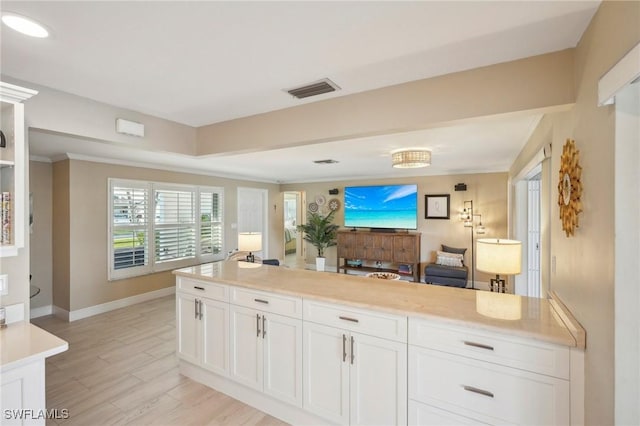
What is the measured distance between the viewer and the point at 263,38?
1514 millimetres

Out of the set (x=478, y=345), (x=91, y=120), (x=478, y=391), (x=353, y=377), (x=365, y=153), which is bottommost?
(x=353, y=377)

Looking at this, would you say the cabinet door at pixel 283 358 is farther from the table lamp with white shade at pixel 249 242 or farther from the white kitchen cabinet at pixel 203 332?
the table lamp with white shade at pixel 249 242

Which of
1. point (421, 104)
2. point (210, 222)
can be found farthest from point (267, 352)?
point (210, 222)

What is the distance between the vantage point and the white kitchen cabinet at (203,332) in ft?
8.07

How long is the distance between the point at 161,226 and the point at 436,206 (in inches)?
214

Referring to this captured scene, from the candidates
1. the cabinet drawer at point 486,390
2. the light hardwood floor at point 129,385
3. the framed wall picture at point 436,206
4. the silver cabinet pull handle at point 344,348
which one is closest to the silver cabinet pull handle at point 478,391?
the cabinet drawer at point 486,390

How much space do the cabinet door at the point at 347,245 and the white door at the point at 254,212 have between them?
6.44ft

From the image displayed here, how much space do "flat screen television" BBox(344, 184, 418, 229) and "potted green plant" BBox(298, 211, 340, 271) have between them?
1.43 feet

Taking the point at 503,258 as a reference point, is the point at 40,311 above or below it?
below

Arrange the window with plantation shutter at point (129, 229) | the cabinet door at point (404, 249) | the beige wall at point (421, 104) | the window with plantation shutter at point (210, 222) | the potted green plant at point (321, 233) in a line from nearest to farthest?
the beige wall at point (421, 104), the window with plantation shutter at point (129, 229), the window with plantation shutter at point (210, 222), the cabinet door at point (404, 249), the potted green plant at point (321, 233)

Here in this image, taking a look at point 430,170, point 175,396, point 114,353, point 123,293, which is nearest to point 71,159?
point 123,293

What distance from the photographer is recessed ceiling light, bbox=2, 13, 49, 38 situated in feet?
4.41

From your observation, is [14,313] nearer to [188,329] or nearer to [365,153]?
[188,329]

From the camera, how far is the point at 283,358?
84.3 inches
